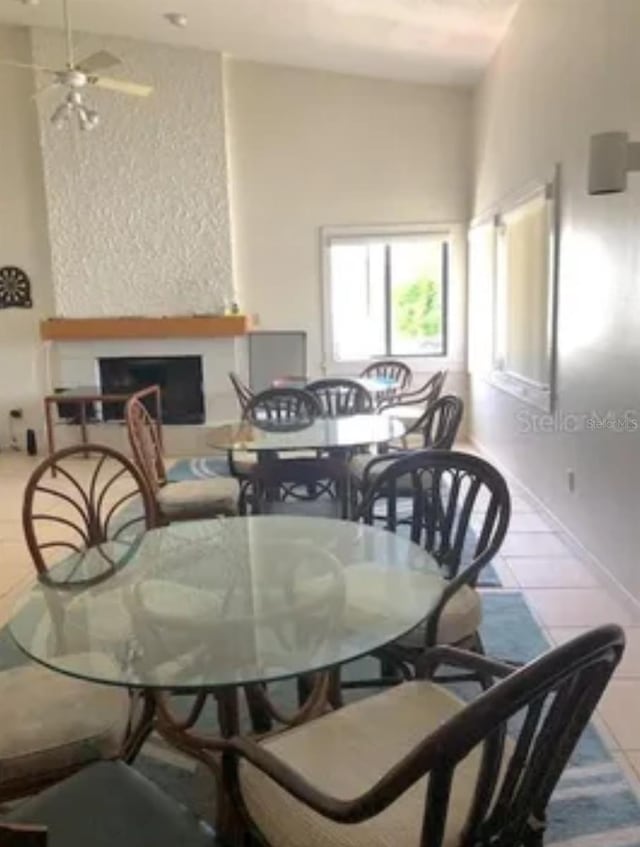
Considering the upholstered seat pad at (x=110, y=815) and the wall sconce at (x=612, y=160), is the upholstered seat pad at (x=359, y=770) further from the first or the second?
the wall sconce at (x=612, y=160)

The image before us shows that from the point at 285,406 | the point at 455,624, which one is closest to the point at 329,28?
the point at 285,406

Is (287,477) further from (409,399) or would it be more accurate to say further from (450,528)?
(409,399)

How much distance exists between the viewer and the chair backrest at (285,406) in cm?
435

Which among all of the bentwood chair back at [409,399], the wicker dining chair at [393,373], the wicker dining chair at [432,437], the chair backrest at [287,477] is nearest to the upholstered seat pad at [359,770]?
the wicker dining chair at [432,437]

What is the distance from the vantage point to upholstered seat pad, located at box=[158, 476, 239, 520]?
346 cm

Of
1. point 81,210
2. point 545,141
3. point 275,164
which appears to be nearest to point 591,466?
point 545,141

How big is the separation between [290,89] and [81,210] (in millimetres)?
2236

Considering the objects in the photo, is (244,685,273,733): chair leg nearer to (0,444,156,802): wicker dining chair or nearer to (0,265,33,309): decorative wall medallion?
(0,444,156,802): wicker dining chair

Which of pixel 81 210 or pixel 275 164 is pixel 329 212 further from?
pixel 81 210

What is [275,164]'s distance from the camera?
6879 millimetres

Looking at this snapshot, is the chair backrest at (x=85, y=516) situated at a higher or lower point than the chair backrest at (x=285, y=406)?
lower

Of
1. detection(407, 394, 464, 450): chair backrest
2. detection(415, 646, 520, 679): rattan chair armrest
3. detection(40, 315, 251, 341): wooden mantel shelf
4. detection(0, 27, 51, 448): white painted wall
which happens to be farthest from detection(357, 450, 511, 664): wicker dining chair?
detection(0, 27, 51, 448): white painted wall

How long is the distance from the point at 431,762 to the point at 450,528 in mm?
1494

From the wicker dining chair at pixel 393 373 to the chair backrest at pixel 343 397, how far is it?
118 centimetres
